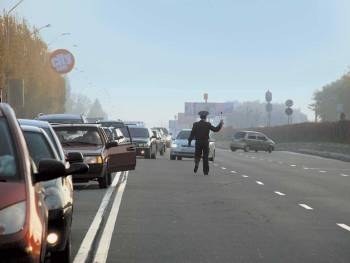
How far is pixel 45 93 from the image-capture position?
79.3 metres

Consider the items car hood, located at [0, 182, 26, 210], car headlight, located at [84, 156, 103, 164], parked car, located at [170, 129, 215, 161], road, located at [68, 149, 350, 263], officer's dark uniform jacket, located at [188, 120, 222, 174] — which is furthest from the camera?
parked car, located at [170, 129, 215, 161]

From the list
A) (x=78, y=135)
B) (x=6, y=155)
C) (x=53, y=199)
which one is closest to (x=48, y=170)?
(x=6, y=155)

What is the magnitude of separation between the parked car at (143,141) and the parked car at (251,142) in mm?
26200

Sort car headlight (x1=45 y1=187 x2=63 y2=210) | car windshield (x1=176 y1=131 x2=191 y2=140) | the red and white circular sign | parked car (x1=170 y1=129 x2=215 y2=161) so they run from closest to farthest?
car headlight (x1=45 y1=187 x2=63 y2=210)
parked car (x1=170 y1=129 x2=215 y2=161)
car windshield (x1=176 y1=131 x2=191 y2=140)
the red and white circular sign

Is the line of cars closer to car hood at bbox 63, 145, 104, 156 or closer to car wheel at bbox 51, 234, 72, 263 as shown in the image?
car wheel at bbox 51, 234, 72, 263

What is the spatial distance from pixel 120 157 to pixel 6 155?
13866mm

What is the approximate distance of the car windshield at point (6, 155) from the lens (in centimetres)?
607

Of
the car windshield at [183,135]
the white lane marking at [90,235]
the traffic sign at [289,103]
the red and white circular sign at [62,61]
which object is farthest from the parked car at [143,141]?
the red and white circular sign at [62,61]

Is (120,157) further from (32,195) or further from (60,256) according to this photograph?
(32,195)

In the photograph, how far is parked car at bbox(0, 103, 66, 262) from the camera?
552cm

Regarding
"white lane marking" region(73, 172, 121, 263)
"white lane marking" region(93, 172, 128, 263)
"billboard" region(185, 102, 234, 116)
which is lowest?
"white lane marking" region(93, 172, 128, 263)

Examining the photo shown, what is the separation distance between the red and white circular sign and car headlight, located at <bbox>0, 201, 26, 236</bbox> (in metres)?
73.4

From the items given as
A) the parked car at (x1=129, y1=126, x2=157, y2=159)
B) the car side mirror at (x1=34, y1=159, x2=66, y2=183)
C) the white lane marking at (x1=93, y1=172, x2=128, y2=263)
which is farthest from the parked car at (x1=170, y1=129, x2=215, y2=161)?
the car side mirror at (x1=34, y1=159, x2=66, y2=183)

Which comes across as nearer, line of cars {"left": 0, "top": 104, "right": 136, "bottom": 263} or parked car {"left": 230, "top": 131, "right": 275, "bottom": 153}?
line of cars {"left": 0, "top": 104, "right": 136, "bottom": 263}
